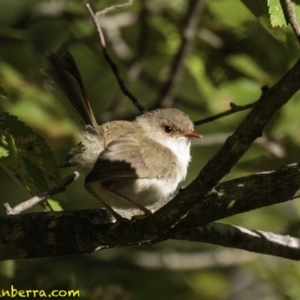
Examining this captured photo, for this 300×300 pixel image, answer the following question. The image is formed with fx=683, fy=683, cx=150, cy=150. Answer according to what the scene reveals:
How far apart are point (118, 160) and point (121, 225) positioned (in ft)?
1.90

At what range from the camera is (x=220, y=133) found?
18.1 feet

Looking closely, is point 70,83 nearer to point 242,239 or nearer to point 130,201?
point 130,201

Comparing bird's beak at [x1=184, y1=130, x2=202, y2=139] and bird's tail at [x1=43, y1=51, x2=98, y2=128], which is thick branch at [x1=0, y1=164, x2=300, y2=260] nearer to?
bird's tail at [x1=43, y1=51, x2=98, y2=128]

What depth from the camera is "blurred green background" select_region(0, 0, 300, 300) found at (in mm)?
5027

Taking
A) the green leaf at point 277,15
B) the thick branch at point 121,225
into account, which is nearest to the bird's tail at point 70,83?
the thick branch at point 121,225

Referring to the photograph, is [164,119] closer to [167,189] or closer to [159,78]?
[167,189]

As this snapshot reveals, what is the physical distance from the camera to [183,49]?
5352mm

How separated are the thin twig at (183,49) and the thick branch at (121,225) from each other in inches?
89.8

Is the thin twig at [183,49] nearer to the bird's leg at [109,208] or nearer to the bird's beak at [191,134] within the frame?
the bird's beak at [191,134]

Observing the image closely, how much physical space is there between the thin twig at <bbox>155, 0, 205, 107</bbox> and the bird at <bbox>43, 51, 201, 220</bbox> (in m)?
1.24

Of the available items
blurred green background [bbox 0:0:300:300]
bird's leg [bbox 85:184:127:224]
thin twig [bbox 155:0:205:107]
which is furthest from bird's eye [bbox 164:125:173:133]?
thin twig [bbox 155:0:205:107]

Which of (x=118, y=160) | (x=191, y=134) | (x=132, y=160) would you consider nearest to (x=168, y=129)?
(x=191, y=134)

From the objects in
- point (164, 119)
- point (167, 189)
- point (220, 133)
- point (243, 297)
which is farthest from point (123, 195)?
point (243, 297)

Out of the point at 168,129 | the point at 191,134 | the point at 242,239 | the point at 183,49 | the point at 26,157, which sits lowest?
the point at 242,239
